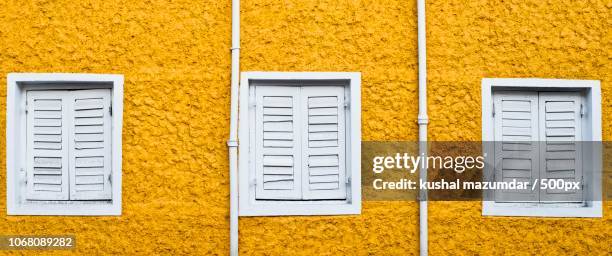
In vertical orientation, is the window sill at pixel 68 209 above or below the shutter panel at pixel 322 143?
below

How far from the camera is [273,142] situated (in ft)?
18.7

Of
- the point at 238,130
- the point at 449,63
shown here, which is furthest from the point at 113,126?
the point at 449,63

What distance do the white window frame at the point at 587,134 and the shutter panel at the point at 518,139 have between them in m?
0.09

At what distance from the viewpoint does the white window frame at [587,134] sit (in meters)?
5.64

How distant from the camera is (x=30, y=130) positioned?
18.7ft

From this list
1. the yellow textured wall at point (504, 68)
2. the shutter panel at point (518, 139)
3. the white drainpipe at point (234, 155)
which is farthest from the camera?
the shutter panel at point (518, 139)

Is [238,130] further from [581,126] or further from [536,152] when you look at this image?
[581,126]

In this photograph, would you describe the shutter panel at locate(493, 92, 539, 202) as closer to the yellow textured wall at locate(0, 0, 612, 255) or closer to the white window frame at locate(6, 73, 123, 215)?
the yellow textured wall at locate(0, 0, 612, 255)

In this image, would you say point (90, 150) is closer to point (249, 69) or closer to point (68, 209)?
point (68, 209)

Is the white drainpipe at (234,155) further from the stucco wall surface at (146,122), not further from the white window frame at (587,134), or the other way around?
the white window frame at (587,134)

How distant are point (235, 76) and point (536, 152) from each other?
2789mm

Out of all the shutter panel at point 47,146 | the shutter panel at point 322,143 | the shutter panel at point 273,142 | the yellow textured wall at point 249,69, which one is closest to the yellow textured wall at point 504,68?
the yellow textured wall at point 249,69

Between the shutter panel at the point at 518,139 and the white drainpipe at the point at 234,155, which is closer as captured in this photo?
the white drainpipe at the point at 234,155

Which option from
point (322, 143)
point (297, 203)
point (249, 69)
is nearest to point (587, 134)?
point (322, 143)
